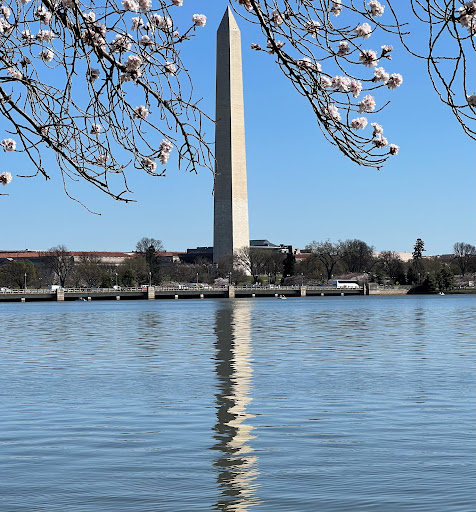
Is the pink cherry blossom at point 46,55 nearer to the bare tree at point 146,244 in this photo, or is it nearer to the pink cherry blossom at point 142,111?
the pink cherry blossom at point 142,111

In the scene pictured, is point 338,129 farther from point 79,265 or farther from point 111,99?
point 79,265

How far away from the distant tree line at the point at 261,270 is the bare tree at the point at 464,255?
16 cm

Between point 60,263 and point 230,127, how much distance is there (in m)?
51.1

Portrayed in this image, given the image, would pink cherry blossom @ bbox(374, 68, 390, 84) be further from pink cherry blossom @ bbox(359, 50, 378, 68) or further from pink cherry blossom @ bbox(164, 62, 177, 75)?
pink cherry blossom @ bbox(164, 62, 177, 75)

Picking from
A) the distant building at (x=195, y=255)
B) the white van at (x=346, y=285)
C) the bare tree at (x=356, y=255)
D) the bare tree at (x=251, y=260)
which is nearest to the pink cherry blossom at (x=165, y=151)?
the bare tree at (x=251, y=260)

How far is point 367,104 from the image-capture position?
18.6ft

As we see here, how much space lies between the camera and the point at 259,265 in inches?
5143

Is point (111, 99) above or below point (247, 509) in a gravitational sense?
above

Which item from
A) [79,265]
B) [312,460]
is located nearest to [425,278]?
[79,265]

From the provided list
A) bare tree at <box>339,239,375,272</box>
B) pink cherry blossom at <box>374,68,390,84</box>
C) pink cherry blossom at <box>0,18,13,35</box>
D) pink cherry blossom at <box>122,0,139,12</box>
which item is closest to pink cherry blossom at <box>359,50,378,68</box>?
pink cherry blossom at <box>374,68,390,84</box>

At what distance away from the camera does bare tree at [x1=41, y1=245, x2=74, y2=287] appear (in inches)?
5202

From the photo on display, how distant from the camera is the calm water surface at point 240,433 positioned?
31.7 ft

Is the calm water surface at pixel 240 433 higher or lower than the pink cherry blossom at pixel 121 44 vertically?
lower

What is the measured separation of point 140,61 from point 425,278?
135 metres
